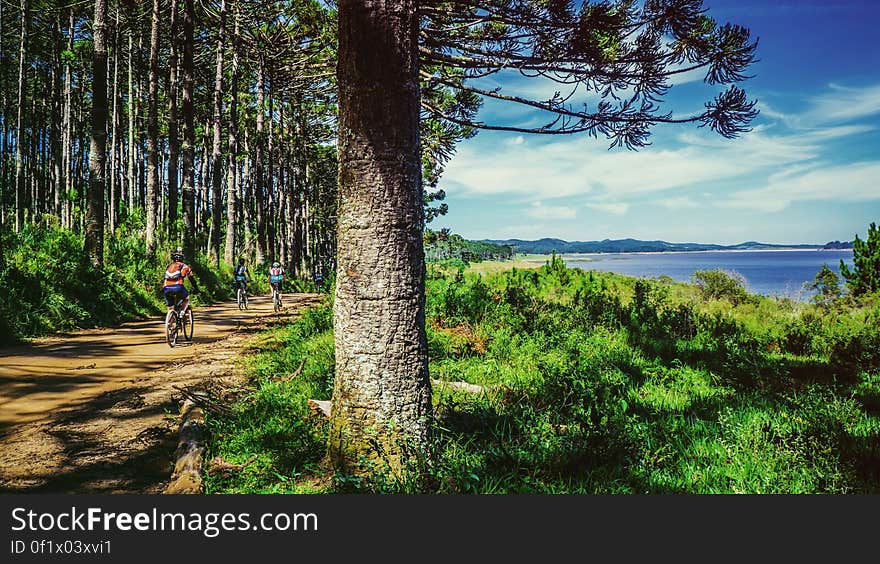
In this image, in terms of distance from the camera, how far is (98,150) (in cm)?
1223

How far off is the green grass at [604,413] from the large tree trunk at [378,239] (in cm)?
42

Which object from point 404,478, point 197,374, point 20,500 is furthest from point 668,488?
point 197,374

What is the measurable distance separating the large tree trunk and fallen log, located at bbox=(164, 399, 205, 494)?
3.50ft

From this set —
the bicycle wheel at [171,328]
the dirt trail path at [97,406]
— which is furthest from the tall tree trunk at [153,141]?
the bicycle wheel at [171,328]

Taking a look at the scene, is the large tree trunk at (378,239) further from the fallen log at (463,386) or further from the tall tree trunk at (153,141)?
the tall tree trunk at (153,141)

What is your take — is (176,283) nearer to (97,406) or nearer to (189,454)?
(97,406)

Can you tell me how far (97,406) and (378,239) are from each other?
173 inches

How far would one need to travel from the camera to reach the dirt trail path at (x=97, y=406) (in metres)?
3.89

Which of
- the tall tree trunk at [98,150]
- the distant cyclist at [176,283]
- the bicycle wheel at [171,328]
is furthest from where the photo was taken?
the tall tree trunk at [98,150]

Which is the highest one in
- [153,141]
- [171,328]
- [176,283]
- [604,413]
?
[153,141]

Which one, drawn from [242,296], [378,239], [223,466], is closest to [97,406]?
[223,466]

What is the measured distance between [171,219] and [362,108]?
55.0ft

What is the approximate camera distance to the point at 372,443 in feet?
11.4

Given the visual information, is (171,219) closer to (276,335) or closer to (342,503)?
(276,335)
